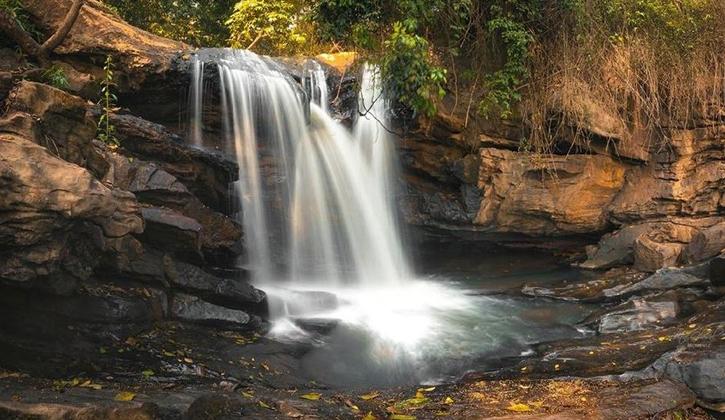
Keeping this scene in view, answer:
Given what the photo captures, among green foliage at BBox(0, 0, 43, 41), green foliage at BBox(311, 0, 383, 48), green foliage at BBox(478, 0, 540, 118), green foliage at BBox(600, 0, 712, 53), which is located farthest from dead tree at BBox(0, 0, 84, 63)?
green foliage at BBox(600, 0, 712, 53)

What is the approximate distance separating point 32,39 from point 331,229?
4959mm

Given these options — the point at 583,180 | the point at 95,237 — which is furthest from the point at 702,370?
the point at 583,180

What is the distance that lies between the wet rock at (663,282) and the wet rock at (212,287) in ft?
16.3

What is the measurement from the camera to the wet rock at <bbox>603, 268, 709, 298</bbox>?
795cm

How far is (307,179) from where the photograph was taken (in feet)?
32.8

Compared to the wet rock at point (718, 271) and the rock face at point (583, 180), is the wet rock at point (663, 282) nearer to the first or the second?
the wet rock at point (718, 271)

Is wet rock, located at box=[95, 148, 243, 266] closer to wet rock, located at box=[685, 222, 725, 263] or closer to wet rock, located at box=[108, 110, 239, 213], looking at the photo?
wet rock, located at box=[108, 110, 239, 213]

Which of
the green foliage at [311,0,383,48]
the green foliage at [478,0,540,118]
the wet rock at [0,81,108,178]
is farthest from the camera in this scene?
the green foliage at [478,0,540,118]

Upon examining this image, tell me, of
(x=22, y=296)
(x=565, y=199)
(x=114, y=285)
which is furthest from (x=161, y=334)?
(x=565, y=199)

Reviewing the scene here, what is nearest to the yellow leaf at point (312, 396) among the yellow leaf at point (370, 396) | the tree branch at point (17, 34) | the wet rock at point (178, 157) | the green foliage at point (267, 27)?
the yellow leaf at point (370, 396)

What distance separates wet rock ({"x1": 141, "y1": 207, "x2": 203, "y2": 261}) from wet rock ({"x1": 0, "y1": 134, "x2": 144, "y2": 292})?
156 centimetres

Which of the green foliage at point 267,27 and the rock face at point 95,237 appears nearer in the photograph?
the rock face at point 95,237

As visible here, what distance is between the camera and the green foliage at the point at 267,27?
44.6 feet

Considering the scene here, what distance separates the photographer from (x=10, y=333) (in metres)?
4.94
